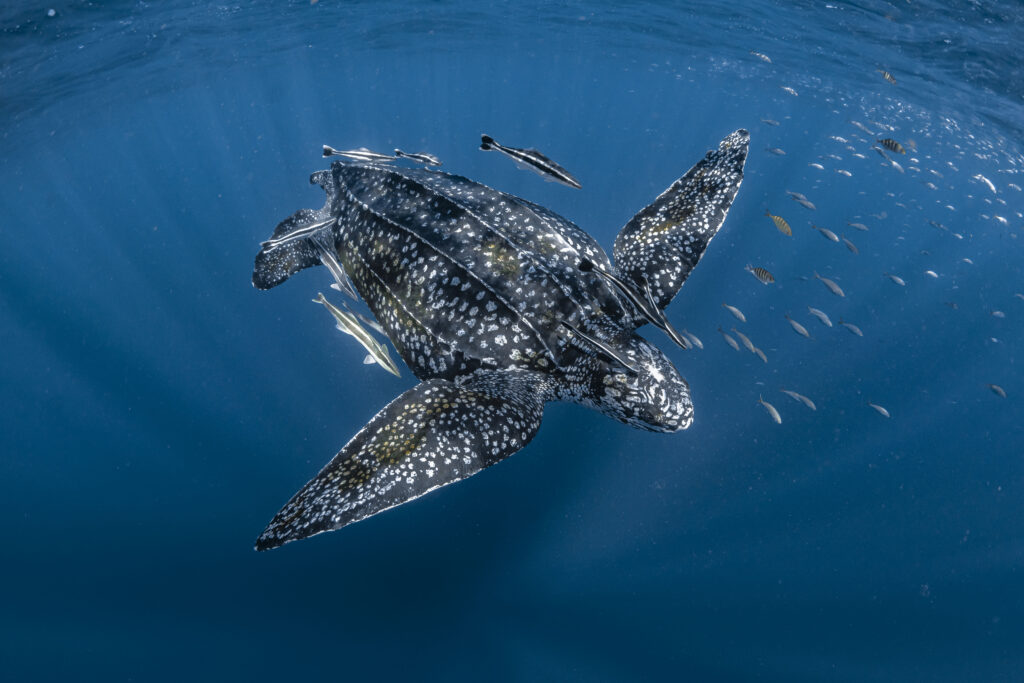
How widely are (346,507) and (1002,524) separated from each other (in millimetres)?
12039

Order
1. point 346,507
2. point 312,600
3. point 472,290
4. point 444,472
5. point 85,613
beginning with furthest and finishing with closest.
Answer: point 85,613 → point 312,600 → point 472,290 → point 444,472 → point 346,507

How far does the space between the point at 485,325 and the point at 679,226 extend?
110 inches

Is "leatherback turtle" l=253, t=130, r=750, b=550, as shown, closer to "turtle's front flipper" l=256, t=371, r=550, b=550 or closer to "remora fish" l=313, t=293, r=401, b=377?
"turtle's front flipper" l=256, t=371, r=550, b=550

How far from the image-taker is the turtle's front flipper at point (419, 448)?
3564 millimetres

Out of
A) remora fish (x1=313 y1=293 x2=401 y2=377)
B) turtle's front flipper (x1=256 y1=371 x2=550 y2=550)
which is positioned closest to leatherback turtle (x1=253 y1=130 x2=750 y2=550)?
turtle's front flipper (x1=256 y1=371 x2=550 y2=550)

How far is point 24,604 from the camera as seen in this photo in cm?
739

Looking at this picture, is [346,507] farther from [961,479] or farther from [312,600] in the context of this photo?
[961,479]

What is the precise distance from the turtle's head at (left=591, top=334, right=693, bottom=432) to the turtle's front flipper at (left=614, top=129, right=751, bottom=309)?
2.84ft

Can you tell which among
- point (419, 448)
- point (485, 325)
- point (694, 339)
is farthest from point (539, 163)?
point (694, 339)

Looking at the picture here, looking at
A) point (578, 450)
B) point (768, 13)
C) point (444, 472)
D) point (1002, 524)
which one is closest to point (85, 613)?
point (444, 472)

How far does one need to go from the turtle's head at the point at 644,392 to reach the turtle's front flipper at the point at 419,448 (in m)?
0.63

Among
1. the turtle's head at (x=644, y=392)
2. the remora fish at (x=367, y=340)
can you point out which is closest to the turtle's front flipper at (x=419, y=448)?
the remora fish at (x=367, y=340)

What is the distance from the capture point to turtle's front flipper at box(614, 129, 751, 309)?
16.8 feet

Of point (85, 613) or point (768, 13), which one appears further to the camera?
point (768, 13)
